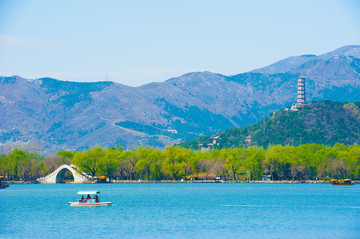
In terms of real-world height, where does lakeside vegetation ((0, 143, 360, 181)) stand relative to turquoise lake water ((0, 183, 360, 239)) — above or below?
above

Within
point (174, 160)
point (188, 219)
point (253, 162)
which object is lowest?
point (188, 219)

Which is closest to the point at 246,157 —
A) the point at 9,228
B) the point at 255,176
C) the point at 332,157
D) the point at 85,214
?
the point at 255,176

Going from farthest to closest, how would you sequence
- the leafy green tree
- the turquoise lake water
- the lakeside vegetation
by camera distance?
1. the leafy green tree
2. the lakeside vegetation
3. the turquoise lake water

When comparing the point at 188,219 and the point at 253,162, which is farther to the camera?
the point at 253,162

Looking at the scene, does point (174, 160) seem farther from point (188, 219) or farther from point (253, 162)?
point (188, 219)

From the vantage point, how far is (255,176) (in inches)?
7638

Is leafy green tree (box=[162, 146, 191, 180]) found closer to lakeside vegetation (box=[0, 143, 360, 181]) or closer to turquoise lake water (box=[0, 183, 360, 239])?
lakeside vegetation (box=[0, 143, 360, 181])

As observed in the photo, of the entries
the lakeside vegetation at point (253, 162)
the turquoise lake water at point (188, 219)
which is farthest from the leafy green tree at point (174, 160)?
the turquoise lake water at point (188, 219)

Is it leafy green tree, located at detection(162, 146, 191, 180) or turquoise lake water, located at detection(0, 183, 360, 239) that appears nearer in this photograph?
turquoise lake water, located at detection(0, 183, 360, 239)

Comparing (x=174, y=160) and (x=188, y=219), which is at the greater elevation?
(x=174, y=160)

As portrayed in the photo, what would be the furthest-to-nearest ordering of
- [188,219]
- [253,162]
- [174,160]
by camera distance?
[174,160]
[253,162]
[188,219]

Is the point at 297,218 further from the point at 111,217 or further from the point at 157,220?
the point at 111,217

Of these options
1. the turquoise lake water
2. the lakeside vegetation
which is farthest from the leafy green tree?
the turquoise lake water

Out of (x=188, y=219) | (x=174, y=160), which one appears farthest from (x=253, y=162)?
(x=188, y=219)
